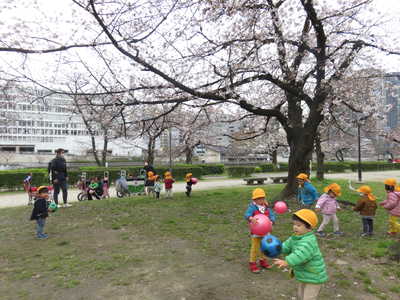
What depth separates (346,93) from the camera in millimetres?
9836

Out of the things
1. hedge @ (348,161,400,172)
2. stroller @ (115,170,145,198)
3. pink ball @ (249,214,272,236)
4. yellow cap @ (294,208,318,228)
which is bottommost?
hedge @ (348,161,400,172)

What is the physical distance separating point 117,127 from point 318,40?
719cm

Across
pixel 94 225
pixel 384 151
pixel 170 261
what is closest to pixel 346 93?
pixel 170 261

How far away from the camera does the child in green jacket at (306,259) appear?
2.98 metres

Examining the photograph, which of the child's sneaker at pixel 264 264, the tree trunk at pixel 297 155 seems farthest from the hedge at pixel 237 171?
the child's sneaker at pixel 264 264

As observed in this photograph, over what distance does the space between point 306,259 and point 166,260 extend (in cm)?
297

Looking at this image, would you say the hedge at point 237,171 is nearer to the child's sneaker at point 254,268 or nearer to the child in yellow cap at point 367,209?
the child in yellow cap at point 367,209

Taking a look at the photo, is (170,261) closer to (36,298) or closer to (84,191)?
(36,298)

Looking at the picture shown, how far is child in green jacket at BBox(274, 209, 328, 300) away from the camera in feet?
9.77

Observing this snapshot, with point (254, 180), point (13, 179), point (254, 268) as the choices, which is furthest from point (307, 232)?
point (13, 179)

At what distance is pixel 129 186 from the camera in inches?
580

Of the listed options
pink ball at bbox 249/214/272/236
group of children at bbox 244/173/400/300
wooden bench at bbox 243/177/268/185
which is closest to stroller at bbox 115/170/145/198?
wooden bench at bbox 243/177/268/185

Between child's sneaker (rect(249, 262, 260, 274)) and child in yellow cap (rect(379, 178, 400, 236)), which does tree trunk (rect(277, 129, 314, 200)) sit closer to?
child in yellow cap (rect(379, 178, 400, 236))

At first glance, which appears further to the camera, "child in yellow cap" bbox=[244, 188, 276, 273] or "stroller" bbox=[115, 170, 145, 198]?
"stroller" bbox=[115, 170, 145, 198]
